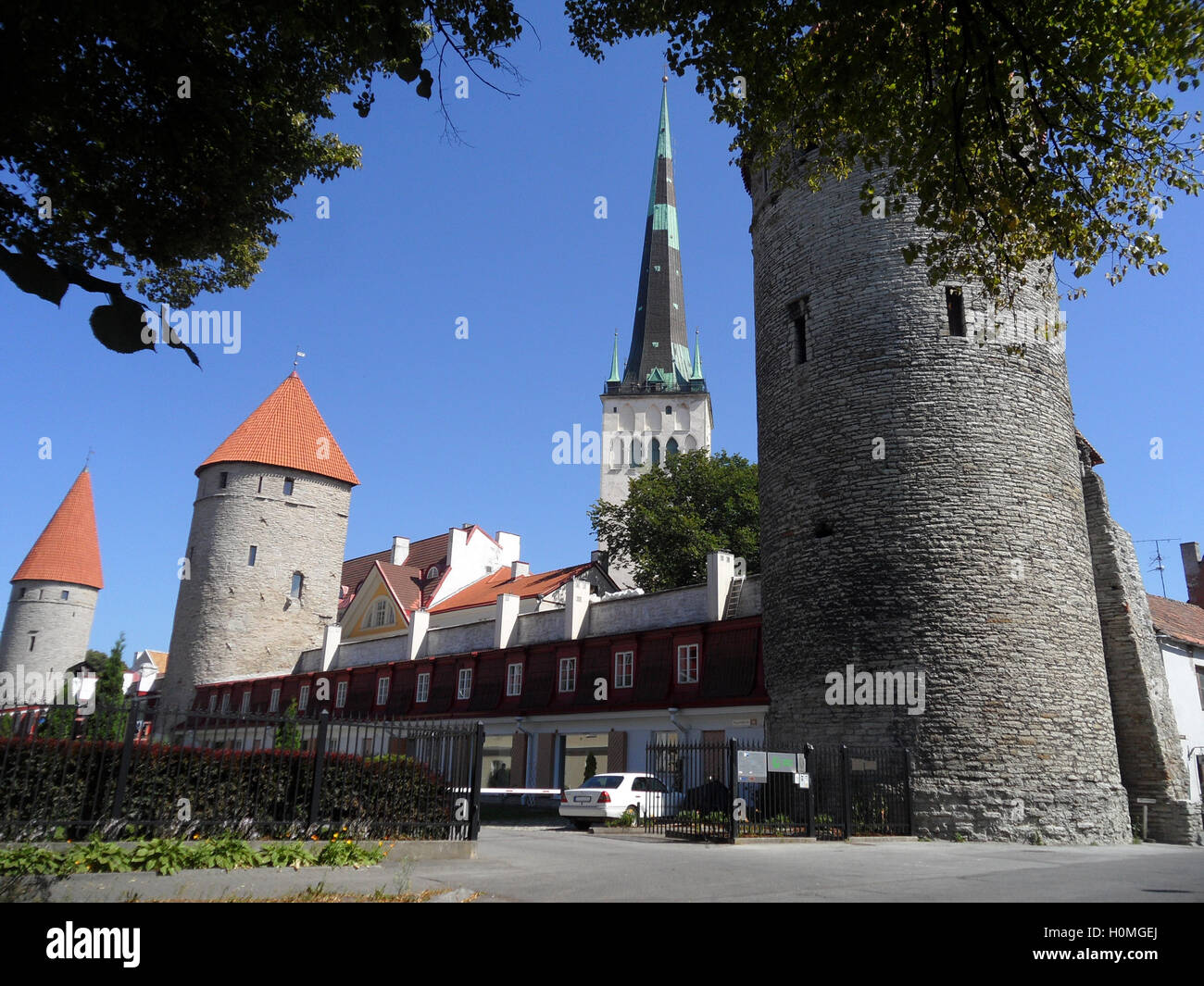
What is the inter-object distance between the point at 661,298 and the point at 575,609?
5228 cm

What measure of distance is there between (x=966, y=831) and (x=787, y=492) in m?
7.29

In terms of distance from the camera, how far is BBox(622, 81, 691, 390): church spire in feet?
246

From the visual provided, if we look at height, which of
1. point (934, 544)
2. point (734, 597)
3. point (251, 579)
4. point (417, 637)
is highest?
point (251, 579)

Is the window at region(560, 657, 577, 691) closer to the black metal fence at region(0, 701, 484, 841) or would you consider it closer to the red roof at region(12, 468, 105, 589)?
the black metal fence at region(0, 701, 484, 841)

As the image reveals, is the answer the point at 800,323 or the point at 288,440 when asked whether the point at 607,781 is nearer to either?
the point at 800,323

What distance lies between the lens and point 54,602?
57.1 metres

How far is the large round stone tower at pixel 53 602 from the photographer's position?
56031mm

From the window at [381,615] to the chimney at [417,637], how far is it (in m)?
4.63

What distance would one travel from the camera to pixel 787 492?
19.3 m

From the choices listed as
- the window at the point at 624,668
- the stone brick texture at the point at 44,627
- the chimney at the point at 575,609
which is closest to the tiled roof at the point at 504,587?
the chimney at the point at 575,609

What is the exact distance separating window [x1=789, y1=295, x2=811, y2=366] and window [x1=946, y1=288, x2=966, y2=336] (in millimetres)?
2875

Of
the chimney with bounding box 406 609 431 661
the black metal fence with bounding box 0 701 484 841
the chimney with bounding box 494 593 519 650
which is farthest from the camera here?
the chimney with bounding box 406 609 431 661

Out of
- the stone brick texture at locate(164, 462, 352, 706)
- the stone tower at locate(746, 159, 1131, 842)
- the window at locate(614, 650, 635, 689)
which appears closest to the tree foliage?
the stone tower at locate(746, 159, 1131, 842)

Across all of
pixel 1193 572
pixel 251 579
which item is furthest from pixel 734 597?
pixel 1193 572
